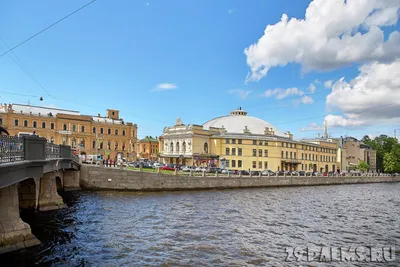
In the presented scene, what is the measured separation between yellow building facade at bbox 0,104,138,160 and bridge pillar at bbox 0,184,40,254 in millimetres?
53587

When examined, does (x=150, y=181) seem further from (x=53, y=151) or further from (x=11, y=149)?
(x=11, y=149)

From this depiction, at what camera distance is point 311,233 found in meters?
21.4

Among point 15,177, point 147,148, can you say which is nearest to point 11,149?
point 15,177

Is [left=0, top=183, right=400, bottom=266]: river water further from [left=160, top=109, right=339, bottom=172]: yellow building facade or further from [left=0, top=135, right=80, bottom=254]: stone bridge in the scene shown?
[left=160, top=109, right=339, bottom=172]: yellow building facade

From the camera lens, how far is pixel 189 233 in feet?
65.4

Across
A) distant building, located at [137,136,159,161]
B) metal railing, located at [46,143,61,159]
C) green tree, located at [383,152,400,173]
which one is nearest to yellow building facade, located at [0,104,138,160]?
distant building, located at [137,136,159,161]

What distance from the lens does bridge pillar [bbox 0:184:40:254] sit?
43.8 ft

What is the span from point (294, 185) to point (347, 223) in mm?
39906

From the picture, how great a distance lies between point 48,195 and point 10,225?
1173 cm

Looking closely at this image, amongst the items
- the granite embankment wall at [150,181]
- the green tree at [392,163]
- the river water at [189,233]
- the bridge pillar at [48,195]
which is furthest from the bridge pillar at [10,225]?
the green tree at [392,163]

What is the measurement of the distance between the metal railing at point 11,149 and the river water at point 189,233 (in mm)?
4028

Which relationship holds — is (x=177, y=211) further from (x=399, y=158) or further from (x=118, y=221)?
(x=399, y=158)

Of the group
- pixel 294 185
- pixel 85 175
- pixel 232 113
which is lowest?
pixel 294 185

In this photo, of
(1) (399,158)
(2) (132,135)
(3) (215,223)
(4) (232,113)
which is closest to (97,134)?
(2) (132,135)
